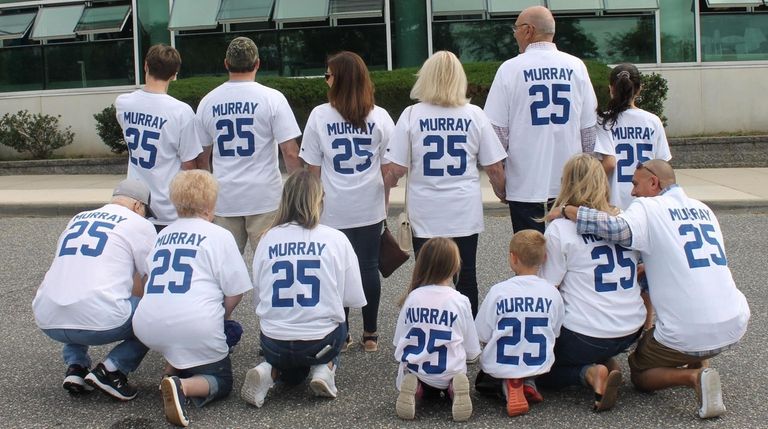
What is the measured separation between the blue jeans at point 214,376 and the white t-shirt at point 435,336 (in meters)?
0.94

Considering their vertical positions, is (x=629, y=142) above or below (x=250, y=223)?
above

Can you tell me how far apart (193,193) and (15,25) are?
46.2ft

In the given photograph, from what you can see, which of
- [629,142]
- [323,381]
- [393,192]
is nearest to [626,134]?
[629,142]

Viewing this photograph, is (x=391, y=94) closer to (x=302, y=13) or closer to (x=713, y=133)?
(x=302, y=13)

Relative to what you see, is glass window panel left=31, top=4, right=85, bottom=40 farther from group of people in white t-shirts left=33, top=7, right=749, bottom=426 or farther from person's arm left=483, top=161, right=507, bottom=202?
person's arm left=483, top=161, right=507, bottom=202

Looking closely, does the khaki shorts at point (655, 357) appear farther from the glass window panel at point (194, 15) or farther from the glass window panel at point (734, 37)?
the glass window panel at point (194, 15)

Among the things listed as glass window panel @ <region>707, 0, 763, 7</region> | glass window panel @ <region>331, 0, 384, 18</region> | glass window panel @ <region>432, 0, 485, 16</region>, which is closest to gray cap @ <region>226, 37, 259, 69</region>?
glass window panel @ <region>331, 0, 384, 18</region>

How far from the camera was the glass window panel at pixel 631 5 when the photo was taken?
15.2 meters

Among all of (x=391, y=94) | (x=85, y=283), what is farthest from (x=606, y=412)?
(x=391, y=94)

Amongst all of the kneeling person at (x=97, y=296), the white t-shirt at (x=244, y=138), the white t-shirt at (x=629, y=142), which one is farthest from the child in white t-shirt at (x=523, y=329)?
the kneeling person at (x=97, y=296)

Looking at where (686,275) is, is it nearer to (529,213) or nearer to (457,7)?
(529,213)

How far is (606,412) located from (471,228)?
139 cm

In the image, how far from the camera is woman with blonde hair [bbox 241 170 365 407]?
4.61 metres

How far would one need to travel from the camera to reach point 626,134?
18.5 ft
